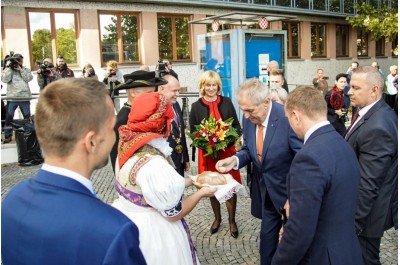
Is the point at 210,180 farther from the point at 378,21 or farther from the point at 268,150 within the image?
the point at 378,21

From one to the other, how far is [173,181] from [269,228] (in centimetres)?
158

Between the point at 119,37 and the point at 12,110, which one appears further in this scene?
the point at 119,37

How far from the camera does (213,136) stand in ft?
15.8

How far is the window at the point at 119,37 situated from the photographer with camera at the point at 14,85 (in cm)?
574

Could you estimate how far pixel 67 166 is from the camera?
1486 millimetres

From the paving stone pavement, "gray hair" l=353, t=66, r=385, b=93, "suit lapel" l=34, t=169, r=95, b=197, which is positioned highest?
"gray hair" l=353, t=66, r=385, b=93

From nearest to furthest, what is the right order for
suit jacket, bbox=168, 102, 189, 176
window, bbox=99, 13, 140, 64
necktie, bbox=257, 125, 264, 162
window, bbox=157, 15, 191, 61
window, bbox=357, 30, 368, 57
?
necktie, bbox=257, 125, 264, 162, suit jacket, bbox=168, 102, 189, 176, window, bbox=99, 13, 140, 64, window, bbox=157, 15, 191, 61, window, bbox=357, 30, 368, 57

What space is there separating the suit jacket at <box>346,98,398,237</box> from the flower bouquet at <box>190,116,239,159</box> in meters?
1.70

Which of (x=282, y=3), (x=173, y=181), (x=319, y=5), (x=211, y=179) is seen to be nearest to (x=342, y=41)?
(x=319, y=5)

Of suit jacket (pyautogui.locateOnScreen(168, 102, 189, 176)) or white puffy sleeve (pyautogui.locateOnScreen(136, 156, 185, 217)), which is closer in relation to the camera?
white puffy sleeve (pyautogui.locateOnScreen(136, 156, 185, 217))

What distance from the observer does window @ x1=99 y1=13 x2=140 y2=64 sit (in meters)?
15.5

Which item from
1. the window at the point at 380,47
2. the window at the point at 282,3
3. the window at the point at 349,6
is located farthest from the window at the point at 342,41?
the window at the point at 282,3

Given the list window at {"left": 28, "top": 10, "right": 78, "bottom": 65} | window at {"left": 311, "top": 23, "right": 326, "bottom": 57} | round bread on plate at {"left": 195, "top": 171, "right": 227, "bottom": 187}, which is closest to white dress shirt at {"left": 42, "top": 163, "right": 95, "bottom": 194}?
round bread on plate at {"left": 195, "top": 171, "right": 227, "bottom": 187}

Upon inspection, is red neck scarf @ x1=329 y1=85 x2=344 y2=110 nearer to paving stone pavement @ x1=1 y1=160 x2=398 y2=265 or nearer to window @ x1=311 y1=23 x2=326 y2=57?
paving stone pavement @ x1=1 y1=160 x2=398 y2=265
